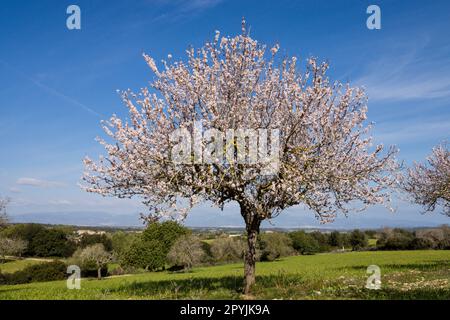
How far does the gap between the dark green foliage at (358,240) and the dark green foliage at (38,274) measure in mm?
74124

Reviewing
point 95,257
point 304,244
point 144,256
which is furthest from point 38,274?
point 304,244

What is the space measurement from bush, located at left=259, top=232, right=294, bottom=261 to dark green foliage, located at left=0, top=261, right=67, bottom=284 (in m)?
44.7

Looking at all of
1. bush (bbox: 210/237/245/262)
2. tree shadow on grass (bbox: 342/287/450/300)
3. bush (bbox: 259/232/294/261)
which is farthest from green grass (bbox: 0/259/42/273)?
tree shadow on grass (bbox: 342/287/450/300)

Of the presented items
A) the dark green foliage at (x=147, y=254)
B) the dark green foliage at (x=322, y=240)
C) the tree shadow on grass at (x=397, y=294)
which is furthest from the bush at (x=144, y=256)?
the tree shadow on grass at (x=397, y=294)

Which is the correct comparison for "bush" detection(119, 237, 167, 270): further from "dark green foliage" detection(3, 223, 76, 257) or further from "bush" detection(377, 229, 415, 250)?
"bush" detection(377, 229, 415, 250)

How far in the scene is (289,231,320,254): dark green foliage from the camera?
112 metres

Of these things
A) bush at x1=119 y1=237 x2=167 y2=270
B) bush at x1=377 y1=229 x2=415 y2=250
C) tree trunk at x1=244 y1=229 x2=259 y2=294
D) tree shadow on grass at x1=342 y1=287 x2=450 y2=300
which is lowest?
bush at x1=119 y1=237 x2=167 y2=270

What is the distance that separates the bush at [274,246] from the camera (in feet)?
314

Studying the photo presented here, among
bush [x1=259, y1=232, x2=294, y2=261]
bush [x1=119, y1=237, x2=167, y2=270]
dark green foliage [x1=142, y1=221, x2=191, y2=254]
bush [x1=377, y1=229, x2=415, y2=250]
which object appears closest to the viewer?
bush [x1=377, y1=229, x2=415, y2=250]

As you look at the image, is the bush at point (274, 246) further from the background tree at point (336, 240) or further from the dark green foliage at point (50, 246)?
the dark green foliage at point (50, 246)

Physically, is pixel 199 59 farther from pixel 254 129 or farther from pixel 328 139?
pixel 328 139

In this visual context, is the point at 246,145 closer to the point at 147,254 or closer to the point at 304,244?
the point at 147,254
